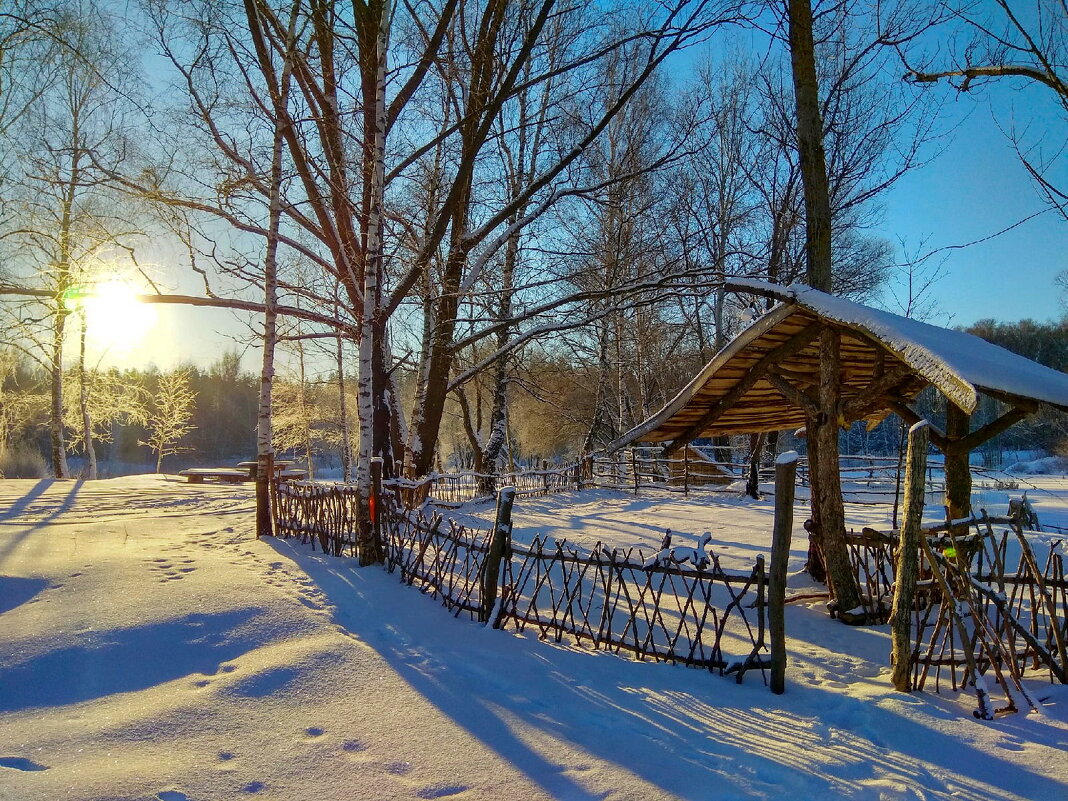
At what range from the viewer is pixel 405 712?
3.59 meters

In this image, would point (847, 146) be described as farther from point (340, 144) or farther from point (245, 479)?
point (245, 479)

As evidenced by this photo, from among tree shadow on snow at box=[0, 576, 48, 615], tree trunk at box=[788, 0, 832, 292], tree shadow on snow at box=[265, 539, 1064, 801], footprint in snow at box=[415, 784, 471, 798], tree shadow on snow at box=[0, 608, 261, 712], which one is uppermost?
tree trunk at box=[788, 0, 832, 292]

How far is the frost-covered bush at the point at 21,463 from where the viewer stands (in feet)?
89.2

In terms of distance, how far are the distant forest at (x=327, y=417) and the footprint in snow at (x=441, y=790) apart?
9.99 m

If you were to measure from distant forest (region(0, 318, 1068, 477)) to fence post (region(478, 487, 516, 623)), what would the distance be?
26.8 ft

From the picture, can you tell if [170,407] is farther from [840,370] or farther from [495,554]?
[840,370]

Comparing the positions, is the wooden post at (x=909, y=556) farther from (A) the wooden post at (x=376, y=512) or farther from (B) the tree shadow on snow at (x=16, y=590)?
(B) the tree shadow on snow at (x=16, y=590)

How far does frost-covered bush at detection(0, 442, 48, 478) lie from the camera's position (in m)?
27.2

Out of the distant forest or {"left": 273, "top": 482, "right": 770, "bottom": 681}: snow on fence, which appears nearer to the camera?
{"left": 273, "top": 482, "right": 770, "bottom": 681}: snow on fence

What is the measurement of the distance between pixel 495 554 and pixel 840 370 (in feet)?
14.0

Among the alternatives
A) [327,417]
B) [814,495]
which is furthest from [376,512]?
[327,417]

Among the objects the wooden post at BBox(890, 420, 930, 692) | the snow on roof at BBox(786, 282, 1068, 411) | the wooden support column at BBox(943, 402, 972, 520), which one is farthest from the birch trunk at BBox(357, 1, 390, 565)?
the wooden support column at BBox(943, 402, 972, 520)

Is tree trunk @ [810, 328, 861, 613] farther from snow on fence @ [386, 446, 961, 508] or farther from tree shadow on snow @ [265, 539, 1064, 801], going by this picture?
snow on fence @ [386, 446, 961, 508]

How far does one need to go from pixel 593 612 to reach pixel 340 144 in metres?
8.38
